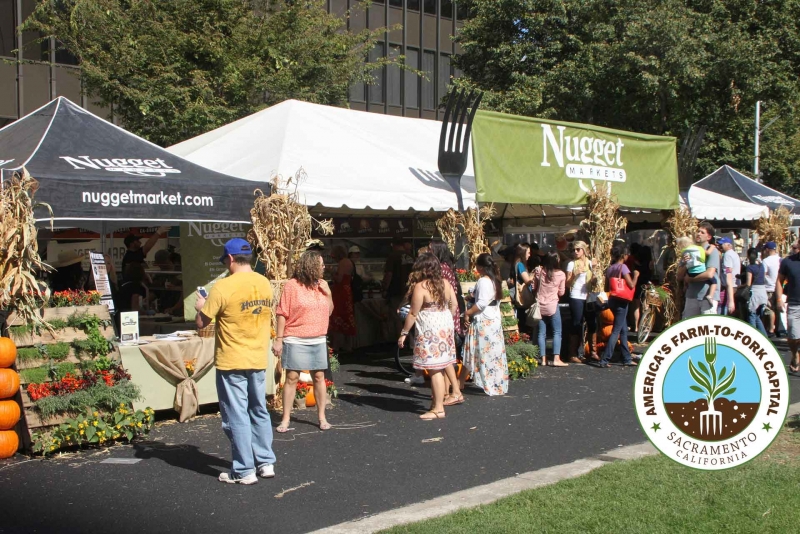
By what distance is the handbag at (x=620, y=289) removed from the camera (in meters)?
11.7

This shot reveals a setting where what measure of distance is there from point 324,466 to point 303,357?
127 cm

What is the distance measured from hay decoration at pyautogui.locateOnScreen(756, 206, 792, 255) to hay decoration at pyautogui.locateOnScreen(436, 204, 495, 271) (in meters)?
9.01

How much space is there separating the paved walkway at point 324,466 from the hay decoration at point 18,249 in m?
1.36

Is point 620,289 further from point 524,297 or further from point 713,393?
point 713,393

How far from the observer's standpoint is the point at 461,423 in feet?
27.3

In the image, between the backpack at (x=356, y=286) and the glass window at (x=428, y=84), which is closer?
the backpack at (x=356, y=286)

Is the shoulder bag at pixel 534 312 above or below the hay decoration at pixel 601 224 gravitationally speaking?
below

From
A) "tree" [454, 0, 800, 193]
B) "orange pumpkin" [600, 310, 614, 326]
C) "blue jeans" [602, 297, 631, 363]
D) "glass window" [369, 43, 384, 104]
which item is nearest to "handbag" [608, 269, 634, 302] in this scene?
"blue jeans" [602, 297, 631, 363]

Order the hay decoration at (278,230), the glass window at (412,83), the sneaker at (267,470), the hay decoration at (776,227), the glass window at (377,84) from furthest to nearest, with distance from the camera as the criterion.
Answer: the glass window at (412,83) → the glass window at (377,84) → the hay decoration at (776,227) → the hay decoration at (278,230) → the sneaker at (267,470)

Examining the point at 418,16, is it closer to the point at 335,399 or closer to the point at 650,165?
the point at 650,165

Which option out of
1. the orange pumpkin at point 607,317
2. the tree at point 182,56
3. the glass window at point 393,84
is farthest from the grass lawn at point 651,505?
the glass window at point 393,84

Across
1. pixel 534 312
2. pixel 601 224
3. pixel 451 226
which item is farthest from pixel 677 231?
pixel 451 226

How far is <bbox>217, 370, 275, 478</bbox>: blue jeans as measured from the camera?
19.7 ft

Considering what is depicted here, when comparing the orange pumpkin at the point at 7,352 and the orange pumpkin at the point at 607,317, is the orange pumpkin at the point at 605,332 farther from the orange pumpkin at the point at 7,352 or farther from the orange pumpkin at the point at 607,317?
the orange pumpkin at the point at 7,352
